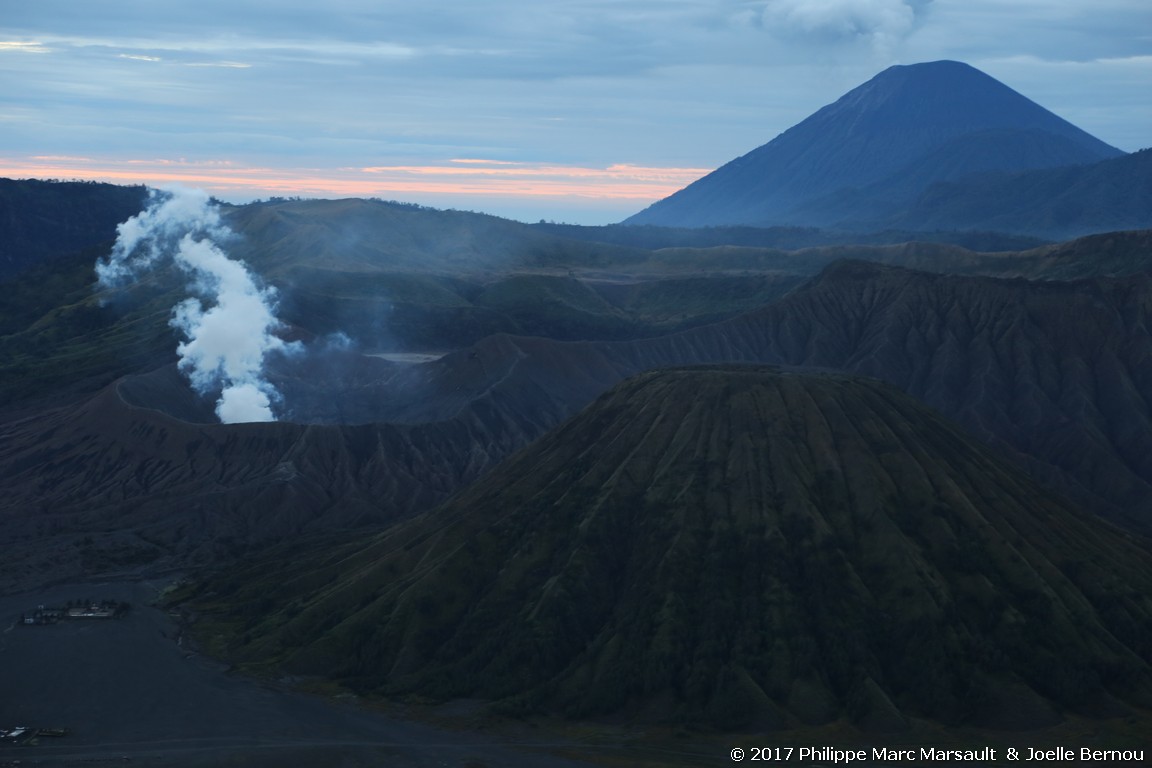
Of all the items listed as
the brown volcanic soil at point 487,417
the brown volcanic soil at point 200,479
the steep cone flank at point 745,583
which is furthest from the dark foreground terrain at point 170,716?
the brown volcanic soil at point 200,479

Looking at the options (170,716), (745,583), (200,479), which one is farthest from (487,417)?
(170,716)

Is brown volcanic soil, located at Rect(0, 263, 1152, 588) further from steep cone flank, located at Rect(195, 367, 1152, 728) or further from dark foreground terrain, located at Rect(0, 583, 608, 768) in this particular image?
steep cone flank, located at Rect(195, 367, 1152, 728)

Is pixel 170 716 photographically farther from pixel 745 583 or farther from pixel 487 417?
pixel 487 417

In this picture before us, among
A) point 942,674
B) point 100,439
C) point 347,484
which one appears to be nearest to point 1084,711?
point 942,674

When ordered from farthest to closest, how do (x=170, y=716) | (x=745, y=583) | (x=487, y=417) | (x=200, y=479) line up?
(x=487, y=417) < (x=200, y=479) < (x=745, y=583) < (x=170, y=716)

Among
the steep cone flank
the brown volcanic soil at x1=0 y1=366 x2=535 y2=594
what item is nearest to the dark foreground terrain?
the steep cone flank

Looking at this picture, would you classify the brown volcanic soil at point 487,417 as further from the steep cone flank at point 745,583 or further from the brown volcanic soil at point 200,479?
the steep cone flank at point 745,583
